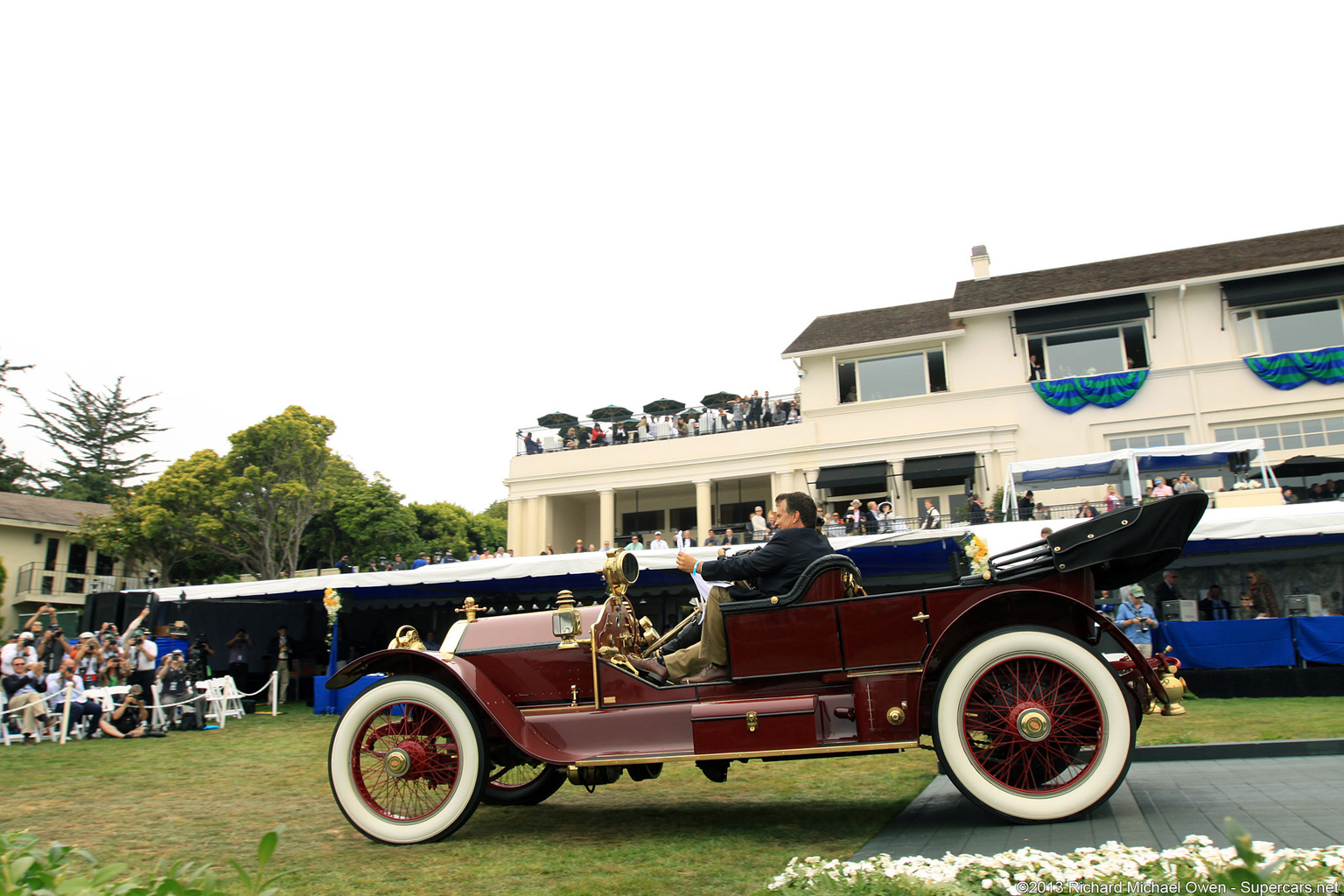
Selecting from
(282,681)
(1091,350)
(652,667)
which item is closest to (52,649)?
(282,681)

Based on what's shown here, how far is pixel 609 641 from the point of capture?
5.21m

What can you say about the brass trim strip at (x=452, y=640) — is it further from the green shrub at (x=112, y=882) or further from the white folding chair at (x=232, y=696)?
the white folding chair at (x=232, y=696)

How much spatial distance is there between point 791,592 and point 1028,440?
23.5 meters

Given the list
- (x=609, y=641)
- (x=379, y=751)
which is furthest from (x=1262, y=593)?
(x=379, y=751)

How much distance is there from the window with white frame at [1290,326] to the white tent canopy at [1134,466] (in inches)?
277

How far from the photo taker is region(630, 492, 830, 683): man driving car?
16.2 ft

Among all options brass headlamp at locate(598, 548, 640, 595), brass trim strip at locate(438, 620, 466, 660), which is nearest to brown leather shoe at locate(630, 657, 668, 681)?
brass headlamp at locate(598, 548, 640, 595)

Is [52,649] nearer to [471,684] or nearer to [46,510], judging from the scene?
[471,684]

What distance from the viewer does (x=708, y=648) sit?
4.96 meters

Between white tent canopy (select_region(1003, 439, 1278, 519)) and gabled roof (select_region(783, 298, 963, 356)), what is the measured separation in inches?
344

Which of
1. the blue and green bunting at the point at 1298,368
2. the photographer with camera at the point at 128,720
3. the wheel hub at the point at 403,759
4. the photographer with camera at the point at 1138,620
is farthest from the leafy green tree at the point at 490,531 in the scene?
the wheel hub at the point at 403,759

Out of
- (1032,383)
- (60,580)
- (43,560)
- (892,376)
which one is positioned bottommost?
(60,580)

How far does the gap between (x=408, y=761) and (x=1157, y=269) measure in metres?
28.5

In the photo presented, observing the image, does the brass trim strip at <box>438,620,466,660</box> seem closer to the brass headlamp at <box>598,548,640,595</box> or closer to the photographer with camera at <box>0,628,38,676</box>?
the brass headlamp at <box>598,548,640,595</box>
